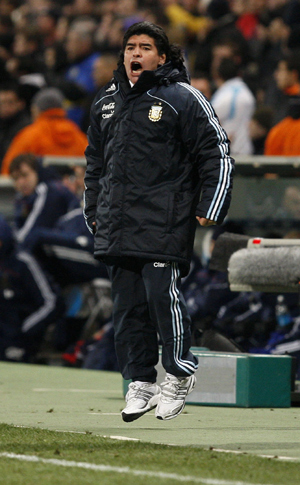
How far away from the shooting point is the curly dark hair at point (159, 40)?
5.92 metres

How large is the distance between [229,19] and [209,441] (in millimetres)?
9908

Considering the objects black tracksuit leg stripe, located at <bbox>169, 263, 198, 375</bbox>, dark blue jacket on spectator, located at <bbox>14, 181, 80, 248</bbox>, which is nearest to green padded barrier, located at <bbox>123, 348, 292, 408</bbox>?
black tracksuit leg stripe, located at <bbox>169, 263, 198, 375</bbox>

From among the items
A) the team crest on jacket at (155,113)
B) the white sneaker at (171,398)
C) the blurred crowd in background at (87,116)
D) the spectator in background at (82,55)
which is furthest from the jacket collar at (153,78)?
the spectator in background at (82,55)

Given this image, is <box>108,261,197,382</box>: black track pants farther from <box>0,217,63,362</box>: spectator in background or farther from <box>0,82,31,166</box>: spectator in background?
<box>0,82,31,166</box>: spectator in background

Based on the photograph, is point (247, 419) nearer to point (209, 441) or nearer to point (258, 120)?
point (209, 441)

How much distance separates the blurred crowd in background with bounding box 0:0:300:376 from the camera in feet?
34.2

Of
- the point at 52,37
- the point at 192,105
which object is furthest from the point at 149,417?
the point at 52,37

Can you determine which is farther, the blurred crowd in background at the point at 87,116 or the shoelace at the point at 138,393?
the blurred crowd in background at the point at 87,116

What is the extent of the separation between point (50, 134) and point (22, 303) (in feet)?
7.36

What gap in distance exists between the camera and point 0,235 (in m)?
11.3

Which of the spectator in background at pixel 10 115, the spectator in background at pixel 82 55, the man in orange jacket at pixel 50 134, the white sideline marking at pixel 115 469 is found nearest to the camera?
the white sideline marking at pixel 115 469

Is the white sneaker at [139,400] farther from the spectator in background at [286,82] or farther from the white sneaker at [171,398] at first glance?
the spectator in background at [286,82]

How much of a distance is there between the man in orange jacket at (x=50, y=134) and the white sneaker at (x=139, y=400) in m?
7.15

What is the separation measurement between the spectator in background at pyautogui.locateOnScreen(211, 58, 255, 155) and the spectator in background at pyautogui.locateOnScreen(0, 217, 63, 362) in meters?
2.51
